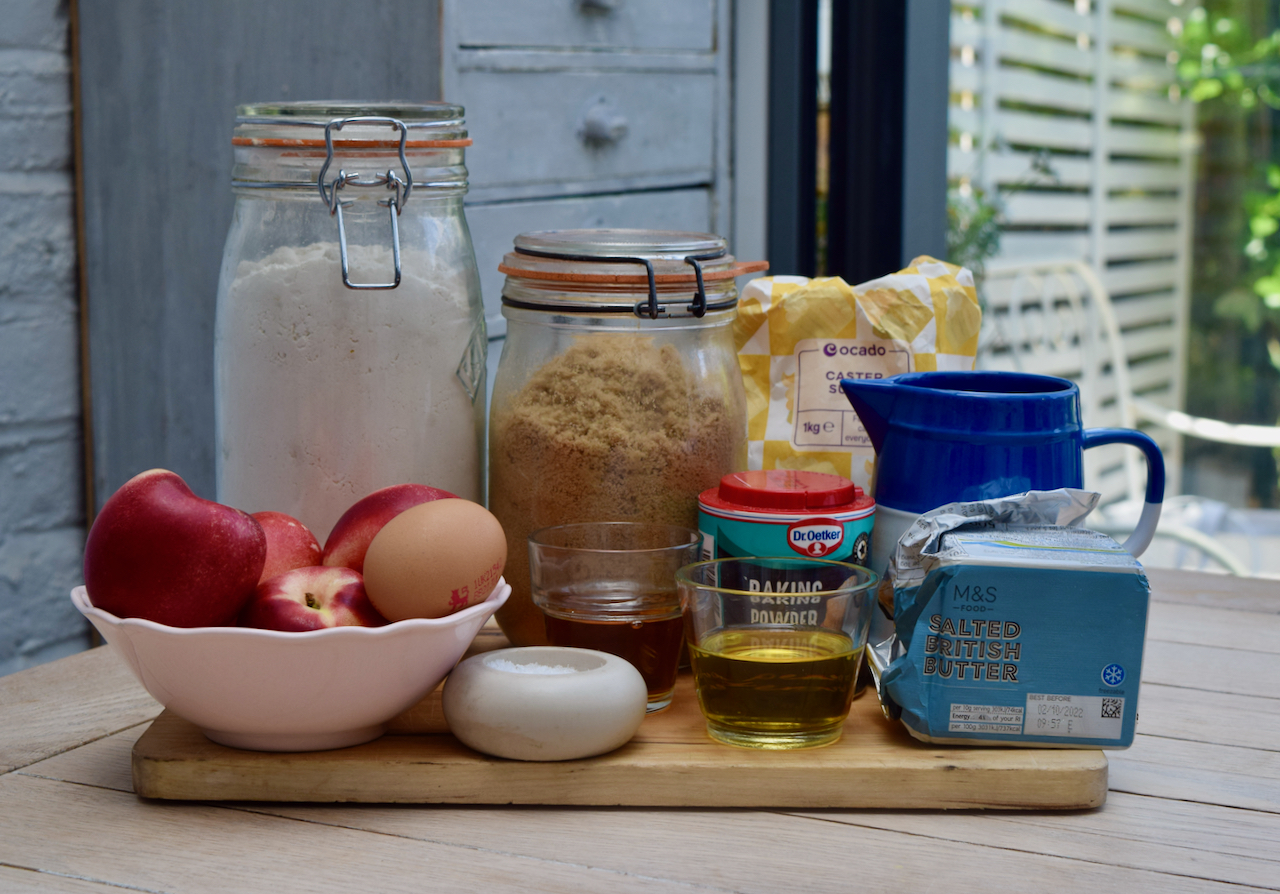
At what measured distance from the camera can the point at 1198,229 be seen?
10.2 feet

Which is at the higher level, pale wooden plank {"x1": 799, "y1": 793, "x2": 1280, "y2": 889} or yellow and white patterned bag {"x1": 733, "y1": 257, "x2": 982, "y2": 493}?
yellow and white patterned bag {"x1": 733, "y1": 257, "x2": 982, "y2": 493}

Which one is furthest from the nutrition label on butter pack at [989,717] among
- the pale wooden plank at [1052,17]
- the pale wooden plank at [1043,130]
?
the pale wooden plank at [1052,17]

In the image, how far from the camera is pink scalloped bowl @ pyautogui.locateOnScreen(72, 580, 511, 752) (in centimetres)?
58

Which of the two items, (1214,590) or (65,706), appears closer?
(65,706)

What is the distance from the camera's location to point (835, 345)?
2.90 feet

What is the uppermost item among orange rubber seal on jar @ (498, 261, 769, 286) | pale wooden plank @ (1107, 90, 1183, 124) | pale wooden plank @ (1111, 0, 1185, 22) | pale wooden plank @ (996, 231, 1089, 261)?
pale wooden plank @ (1111, 0, 1185, 22)

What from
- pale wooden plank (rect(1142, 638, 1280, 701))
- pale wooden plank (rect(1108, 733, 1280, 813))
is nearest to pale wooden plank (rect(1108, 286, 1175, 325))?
pale wooden plank (rect(1142, 638, 1280, 701))

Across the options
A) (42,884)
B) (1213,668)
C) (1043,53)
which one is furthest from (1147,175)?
(42,884)

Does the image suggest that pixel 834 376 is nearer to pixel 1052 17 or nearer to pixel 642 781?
pixel 642 781

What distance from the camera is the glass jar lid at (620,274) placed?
73 cm

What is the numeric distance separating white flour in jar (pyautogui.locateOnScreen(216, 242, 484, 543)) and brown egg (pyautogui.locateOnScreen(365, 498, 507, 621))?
6.2 inches

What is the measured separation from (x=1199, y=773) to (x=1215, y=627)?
324 millimetres

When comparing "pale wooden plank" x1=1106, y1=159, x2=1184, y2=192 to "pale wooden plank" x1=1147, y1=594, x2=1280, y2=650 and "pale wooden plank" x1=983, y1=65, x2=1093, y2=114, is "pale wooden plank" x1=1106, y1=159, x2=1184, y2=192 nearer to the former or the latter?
"pale wooden plank" x1=983, y1=65, x2=1093, y2=114

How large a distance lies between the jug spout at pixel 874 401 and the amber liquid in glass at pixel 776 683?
16 centimetres
